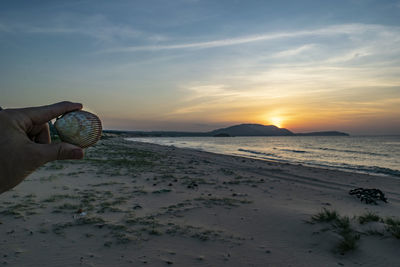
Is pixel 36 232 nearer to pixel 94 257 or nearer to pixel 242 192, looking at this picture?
pixel 94 257

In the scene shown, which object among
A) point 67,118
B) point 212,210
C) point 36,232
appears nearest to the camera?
point 67,118

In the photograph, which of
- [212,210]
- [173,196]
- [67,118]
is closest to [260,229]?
[212,210]

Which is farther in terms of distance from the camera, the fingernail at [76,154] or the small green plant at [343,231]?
the small green plant at [343,231]

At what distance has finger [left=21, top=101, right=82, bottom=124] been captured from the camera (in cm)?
250

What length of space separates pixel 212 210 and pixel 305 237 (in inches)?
95.0

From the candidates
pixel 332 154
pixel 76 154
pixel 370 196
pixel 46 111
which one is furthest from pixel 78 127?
pixel 332 154

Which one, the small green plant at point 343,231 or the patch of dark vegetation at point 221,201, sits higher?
the small green plant at point 343,231

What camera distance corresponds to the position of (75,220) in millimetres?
5508

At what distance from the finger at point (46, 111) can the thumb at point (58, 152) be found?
0.37 metres

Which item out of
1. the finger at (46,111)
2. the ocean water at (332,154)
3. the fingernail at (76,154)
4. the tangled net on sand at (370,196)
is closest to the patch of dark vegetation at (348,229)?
the tangled net on sand at (370,196)

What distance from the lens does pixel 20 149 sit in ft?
7.43

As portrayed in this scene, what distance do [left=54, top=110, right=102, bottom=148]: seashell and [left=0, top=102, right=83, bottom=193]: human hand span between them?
1.92 ft

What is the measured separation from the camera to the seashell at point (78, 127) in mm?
3189

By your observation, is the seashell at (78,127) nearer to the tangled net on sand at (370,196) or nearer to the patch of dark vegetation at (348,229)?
the patch of dark vegetation at (348,229)
